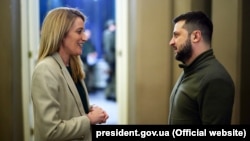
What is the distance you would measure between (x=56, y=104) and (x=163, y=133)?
0.42 meters

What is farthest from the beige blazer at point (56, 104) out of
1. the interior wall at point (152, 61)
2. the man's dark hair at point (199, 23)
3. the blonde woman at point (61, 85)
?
the man's dark hair at point (199, 23)

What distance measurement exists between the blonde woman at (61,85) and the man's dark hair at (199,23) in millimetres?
405

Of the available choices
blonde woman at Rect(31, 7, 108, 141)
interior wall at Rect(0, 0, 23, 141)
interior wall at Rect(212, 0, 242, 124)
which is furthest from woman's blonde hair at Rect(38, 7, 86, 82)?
interior wall at Rect(212, 0, 242, 124)

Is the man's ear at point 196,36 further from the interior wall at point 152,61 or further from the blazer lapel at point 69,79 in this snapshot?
the blazer lapel at point 69,79

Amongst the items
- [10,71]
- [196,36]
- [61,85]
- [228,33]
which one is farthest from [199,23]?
[10,71]

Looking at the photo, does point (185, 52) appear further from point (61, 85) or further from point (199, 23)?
point (61, 85)

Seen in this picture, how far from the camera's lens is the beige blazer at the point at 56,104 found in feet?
3.10

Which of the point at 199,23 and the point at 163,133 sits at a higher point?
the point at 199,23

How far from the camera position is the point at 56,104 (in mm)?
959

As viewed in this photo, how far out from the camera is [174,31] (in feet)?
3.84

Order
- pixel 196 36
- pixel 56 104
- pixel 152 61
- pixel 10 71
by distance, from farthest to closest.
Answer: pixel 152 61, pixel 10 71, pixel 196 36, pixel 56 104

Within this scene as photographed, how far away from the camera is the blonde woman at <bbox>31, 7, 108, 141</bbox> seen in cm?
95

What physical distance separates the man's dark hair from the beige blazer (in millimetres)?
500

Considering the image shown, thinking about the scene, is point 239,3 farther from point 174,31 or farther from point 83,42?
point 83,42
